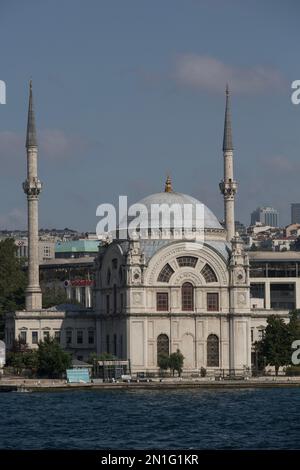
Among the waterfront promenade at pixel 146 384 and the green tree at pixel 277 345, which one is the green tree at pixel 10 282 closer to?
the green tree at pixel 277 345

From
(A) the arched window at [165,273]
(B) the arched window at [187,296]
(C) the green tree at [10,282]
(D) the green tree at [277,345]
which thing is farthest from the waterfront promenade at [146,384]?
(C) the green tree at [10,282]

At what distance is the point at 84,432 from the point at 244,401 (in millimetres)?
20640

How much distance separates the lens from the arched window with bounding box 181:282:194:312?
11606 centimetres

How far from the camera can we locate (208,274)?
116 meters

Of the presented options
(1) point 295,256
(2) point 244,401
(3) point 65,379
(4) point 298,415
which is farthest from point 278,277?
(4) point 298,415

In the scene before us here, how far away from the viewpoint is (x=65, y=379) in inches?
4355

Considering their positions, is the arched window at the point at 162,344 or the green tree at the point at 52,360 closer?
the green tree at the point at 52,360

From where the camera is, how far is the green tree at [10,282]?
433 feet

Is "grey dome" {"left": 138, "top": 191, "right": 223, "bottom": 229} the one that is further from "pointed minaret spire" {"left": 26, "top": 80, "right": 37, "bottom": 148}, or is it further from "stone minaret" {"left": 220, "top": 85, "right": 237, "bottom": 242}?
"pointed minaret spire" {"left": 26, "top": 80, "right": 37, "bottom": 148}

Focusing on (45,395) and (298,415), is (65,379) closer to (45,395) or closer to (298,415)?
(45,395)

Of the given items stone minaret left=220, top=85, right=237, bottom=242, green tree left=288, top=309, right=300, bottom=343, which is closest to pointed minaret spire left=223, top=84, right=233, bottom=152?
stone minaret left=220, top=85, right=237, bottom=242

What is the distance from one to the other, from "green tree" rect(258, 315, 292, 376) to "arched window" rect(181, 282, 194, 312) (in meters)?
4.94

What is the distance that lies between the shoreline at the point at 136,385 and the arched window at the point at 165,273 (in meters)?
8.34

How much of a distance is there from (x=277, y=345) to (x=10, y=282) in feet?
83.9
